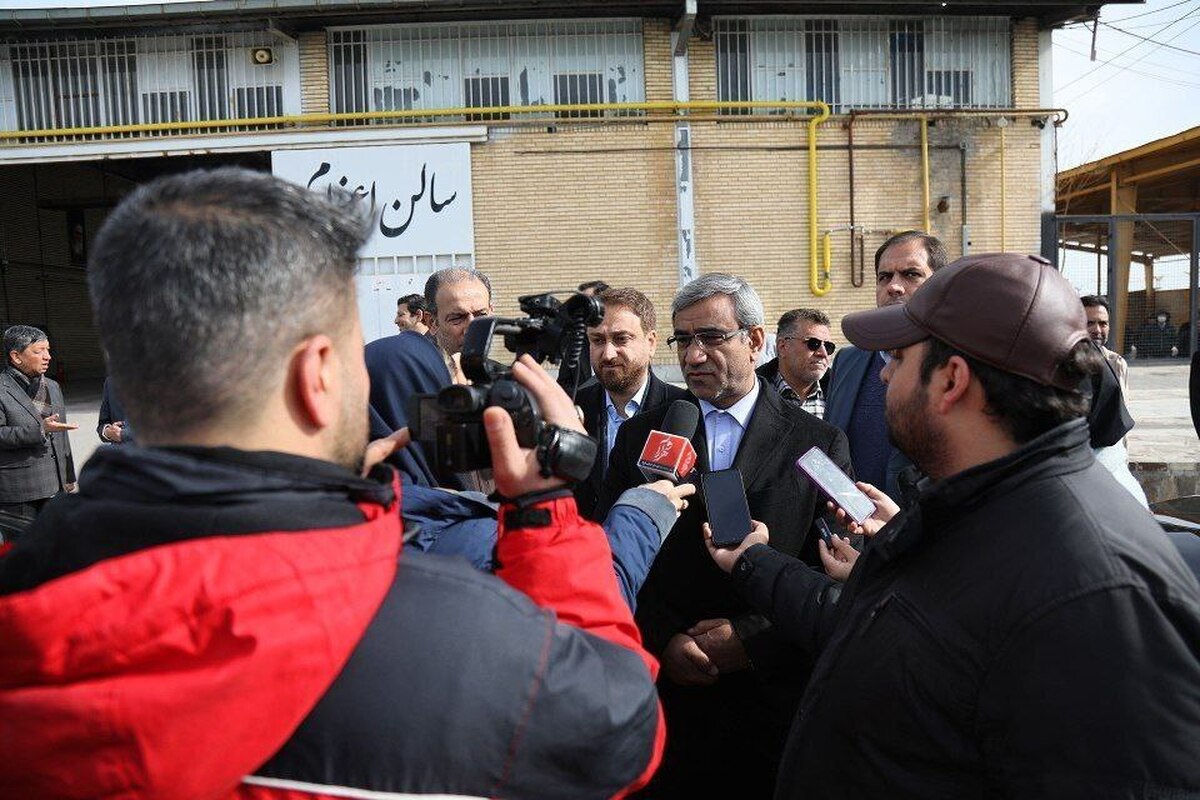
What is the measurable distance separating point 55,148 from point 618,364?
15181mm

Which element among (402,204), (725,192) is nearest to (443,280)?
(402,204)

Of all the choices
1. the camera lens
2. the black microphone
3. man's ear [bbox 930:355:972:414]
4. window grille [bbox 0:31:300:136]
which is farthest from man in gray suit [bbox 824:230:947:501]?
window grille [bbox 0:31:300:136]

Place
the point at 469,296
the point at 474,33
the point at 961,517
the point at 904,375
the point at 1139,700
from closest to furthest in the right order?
the point at 1139,700
the point at 961,517
the point at 904,375
the point at 469,296
the point at 474,33

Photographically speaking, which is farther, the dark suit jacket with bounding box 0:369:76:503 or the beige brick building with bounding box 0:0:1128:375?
the beige brick building with bounding box 0:0:1128:375

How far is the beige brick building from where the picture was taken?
47.8 feet

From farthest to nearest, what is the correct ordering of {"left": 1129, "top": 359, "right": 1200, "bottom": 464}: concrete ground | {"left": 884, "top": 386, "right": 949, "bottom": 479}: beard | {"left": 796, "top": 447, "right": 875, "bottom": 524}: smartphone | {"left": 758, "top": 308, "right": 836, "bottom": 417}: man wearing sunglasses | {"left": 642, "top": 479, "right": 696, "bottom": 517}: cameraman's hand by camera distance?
1. {"left": 1129, "top": 359, "right": 1200, "bottom": 464}: concrete ground
2. {"left": 758, "top": 308, "right": 836, "bottom": 417}: man wearing sunglasses
3. {"left": 796, "top": 447, "right": 875, "bottom": 524}: smartphone
4. {"left": 642, "top": 479, "right": 696, "bottom": 517}: cameraman's hand
5. {"left": 884, "top": 386, "right": 949, "bottom": 479}: beard

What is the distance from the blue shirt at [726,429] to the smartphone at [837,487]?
20.5 inches

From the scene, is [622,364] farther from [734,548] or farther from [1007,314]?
[1007,314]

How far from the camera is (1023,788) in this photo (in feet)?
4.01

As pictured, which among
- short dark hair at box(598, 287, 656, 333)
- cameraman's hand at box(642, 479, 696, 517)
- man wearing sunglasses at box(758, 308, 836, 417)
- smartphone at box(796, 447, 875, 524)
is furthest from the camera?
man wearing sunglasses at box(758, 308, 836, 417)

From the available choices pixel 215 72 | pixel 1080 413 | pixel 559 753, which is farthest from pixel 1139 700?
pixel 215 72

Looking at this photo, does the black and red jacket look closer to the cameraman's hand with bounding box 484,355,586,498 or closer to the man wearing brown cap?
the cameraman's hand with bounding box 484,355,586,498

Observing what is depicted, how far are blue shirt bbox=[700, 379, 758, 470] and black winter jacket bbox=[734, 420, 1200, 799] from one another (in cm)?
117

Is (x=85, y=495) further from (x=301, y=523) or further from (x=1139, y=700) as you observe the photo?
(x=1139, y=700)
